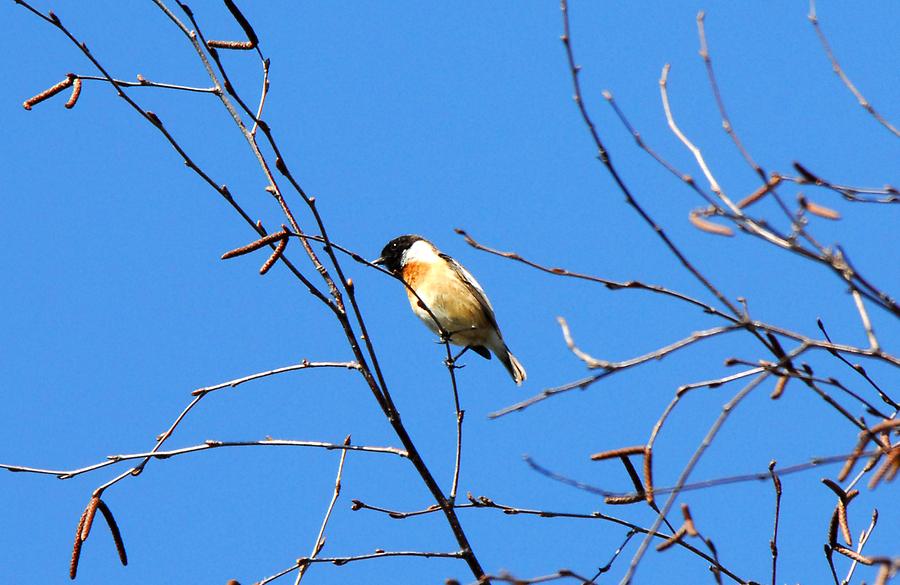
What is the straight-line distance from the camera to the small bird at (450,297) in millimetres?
8211

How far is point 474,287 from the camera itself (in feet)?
27.8

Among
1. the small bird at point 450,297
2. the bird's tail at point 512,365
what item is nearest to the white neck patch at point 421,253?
the small bird at point 450,297

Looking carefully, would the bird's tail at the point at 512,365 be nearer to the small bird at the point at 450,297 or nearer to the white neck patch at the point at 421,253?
the small bird at the point at 450,297

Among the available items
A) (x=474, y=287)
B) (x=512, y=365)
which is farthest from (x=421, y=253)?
(x=512, y=365)

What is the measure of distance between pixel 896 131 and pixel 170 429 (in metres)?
2.34

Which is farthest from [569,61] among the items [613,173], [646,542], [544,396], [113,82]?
[113,82]

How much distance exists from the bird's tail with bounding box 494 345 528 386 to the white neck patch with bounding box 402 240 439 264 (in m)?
0.92

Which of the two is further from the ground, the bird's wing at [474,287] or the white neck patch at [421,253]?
the white neck patch at [421,253]

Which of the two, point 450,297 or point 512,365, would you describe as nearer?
point 450,297

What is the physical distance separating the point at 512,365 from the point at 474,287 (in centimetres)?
77

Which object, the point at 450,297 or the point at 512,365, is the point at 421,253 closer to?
the point at 450,297

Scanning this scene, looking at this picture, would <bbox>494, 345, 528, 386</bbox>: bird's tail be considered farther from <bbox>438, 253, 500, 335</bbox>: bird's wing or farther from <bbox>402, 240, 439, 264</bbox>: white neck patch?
<bbox>402, 240, 439, 264</bbox>: white neck patch

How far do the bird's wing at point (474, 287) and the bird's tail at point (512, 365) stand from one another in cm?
19

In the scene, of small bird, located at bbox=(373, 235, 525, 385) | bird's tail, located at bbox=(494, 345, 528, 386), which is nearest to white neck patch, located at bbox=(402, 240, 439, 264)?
small bird, located at bbox=(373, 235, 525, 385)
